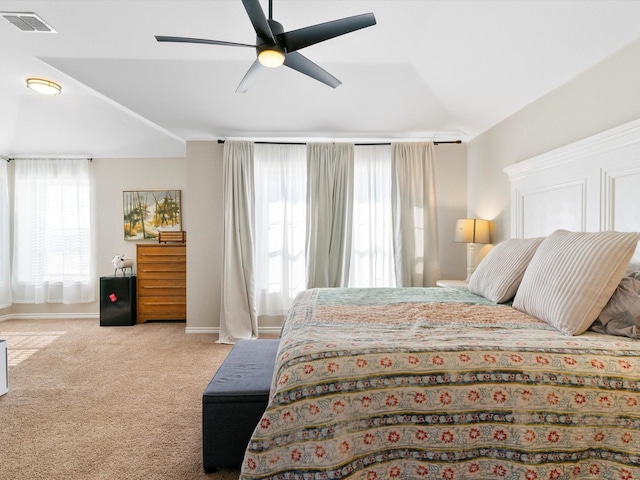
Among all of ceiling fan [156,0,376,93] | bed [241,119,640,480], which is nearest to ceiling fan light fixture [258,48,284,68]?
ceiling fan [156,0,376,93]

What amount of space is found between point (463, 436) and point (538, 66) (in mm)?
2538

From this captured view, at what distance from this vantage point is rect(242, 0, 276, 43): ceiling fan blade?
157 cm

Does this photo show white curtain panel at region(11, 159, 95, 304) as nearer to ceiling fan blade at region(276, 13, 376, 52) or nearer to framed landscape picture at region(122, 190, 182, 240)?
framed landscape picture at region(122, 190, 182, 240)

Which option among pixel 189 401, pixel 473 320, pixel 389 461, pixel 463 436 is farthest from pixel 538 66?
pixel 189 401

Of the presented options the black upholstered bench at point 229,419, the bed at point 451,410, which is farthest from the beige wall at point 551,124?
the black upholstered bench at point 229,419

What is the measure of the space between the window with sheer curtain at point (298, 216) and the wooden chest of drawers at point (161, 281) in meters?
1.30

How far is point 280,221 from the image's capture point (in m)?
4.21

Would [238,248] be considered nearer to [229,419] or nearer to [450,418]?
[229,419]

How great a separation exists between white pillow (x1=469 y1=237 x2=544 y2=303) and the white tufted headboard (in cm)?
→ 36

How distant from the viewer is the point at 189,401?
8.32 ft

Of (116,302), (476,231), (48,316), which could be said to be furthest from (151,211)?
(476,231)

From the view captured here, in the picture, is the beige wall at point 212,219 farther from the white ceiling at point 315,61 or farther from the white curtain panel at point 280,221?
the white curtain panel at point 280,221

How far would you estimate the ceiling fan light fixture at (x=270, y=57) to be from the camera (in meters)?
1.83

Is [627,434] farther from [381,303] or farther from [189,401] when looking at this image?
[189,401]
